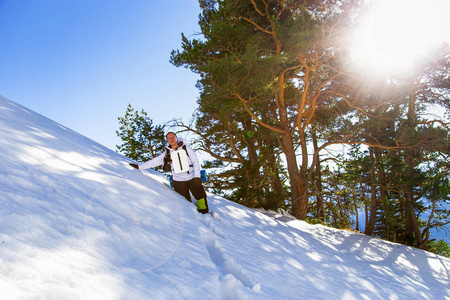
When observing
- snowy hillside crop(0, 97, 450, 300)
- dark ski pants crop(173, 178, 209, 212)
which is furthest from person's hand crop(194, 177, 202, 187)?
snowy hillside crop(0, 97, 450, 300)

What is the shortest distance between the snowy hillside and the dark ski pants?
460 mm

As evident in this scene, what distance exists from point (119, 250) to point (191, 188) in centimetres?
284

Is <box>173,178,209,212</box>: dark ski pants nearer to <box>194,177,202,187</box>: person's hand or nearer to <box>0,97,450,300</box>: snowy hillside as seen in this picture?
<box>194,177,202,187</box>: person's hand

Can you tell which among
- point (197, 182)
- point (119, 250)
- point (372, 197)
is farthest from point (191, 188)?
point (372, 197)

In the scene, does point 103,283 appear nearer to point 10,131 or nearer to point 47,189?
point 47,189

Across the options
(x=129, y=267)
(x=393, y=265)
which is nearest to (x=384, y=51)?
(x=393, y=265)

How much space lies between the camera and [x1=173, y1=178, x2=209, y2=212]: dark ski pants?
14.8 feet

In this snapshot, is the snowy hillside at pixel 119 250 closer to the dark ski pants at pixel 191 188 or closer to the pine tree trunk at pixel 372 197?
the dark ski pants at pixel 191 188

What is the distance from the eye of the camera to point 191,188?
4.64 meters

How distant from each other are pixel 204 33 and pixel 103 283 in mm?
8653

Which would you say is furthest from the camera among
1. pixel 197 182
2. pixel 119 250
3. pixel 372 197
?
pixel 372 197

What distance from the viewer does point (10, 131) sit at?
298 centimetres

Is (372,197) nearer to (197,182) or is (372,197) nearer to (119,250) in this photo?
(197,182)

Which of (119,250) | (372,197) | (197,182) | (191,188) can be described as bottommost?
(119,250)
